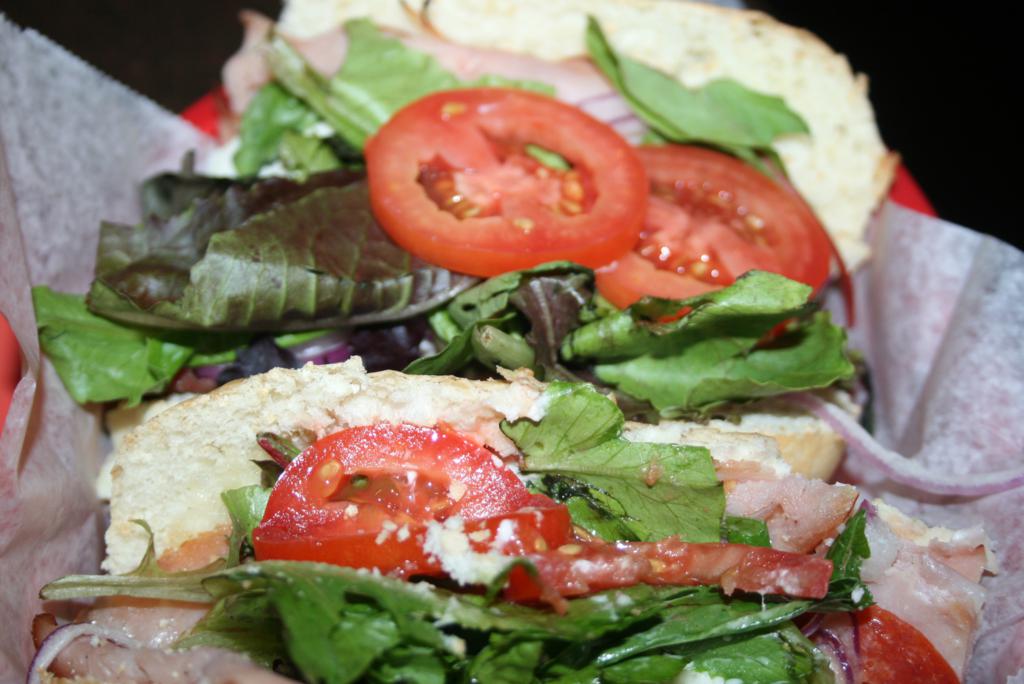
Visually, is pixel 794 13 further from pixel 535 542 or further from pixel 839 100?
pixel 535 542

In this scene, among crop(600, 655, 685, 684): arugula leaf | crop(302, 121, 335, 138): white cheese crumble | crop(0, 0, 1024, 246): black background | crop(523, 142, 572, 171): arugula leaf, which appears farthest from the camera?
crop(0, 0, 1024, 246): black background

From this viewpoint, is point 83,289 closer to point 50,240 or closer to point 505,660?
point 50,240

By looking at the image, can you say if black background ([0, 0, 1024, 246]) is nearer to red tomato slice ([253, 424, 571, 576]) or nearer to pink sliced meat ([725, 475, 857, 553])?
pink sliced meat ([725, 475, 857, 553])

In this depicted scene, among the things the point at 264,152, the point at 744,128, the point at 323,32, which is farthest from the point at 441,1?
the point at 744,128

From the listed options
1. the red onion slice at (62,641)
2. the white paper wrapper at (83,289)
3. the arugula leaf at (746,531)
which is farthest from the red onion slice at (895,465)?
the red onion slice at (62,641)

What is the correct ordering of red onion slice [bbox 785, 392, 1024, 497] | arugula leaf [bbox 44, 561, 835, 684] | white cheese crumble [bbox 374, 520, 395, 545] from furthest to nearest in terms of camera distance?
red onion slice [bbox 785, 392, 1024, 497] → white cheese crumble [bbox 374, 520, 395, 545] → arugula leaf [bbox 44, 561, 835, 684]

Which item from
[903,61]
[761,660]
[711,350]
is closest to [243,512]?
[761,660]

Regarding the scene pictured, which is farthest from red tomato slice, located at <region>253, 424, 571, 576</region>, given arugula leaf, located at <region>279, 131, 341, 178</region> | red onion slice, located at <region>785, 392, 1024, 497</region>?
arugula leaf, located at <region>279, 131, 341, 178</region>
